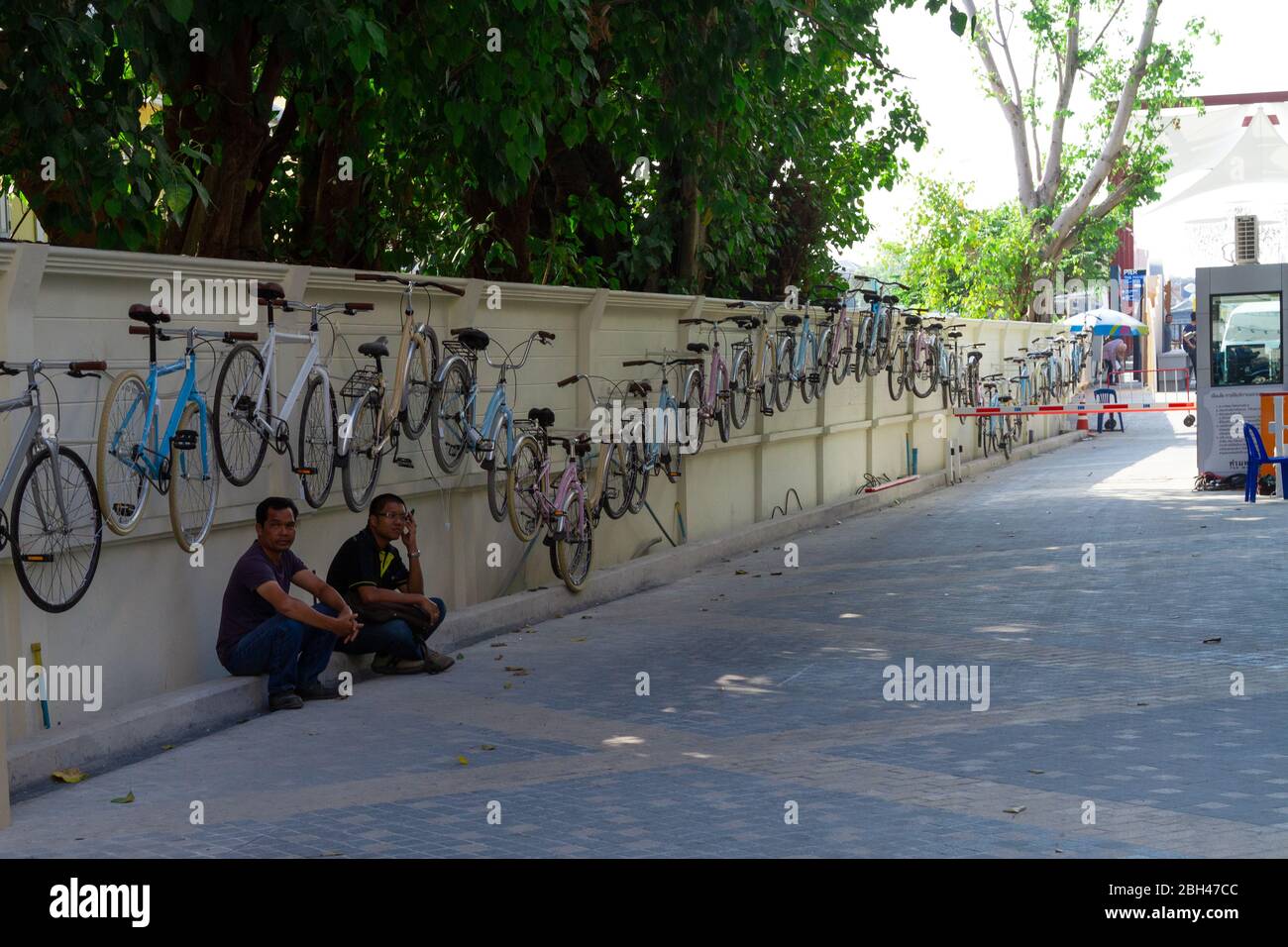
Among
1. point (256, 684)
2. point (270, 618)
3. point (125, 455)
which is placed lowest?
point (256, 684)

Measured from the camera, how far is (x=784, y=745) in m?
7.71

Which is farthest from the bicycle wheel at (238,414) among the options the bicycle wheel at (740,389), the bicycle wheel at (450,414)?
the bicycle wheel at (740,389)

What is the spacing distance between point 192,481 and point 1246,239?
2181 cm

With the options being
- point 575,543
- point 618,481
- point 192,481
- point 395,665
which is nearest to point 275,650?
point 192,481

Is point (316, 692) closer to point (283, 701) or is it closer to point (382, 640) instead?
point (283, 701)

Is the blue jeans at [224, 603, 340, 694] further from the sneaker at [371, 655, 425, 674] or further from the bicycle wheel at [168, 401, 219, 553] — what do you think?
the sneaker at [371, 655, 425, 674]

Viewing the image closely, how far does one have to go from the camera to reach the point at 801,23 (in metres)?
16.0

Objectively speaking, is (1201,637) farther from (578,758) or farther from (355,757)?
(355,757)

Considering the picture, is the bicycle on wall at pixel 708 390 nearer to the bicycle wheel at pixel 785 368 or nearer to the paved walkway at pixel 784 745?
the bicycle wheel at pixel 785 368

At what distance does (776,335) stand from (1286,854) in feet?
41.3

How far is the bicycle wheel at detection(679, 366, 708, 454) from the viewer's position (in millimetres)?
15031

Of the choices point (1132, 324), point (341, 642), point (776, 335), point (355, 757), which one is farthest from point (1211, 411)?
point (1132, 324)

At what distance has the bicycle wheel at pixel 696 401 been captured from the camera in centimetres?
1503

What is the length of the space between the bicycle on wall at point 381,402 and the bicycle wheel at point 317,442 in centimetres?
10
